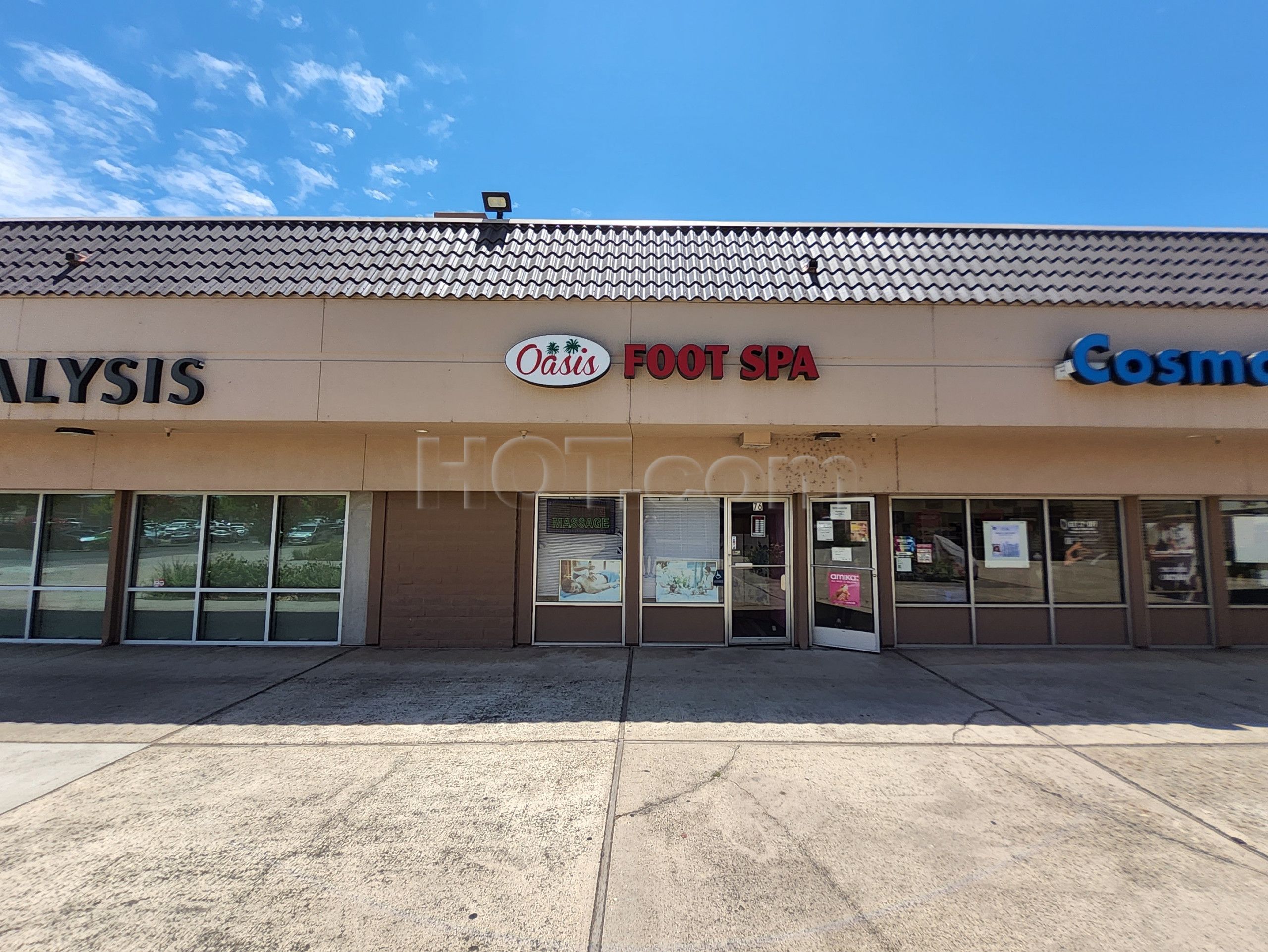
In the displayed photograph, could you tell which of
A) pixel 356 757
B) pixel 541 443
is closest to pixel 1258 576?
pixel 541 443

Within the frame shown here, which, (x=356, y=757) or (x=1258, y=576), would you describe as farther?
(x=1258, y=576)

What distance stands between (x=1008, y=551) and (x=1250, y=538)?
13.2ft

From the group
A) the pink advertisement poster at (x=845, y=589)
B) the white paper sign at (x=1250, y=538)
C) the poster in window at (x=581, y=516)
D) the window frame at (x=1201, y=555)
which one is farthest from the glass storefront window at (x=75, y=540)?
the white paper sign at (x=1250, y=538)

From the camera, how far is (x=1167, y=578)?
931 centimetres

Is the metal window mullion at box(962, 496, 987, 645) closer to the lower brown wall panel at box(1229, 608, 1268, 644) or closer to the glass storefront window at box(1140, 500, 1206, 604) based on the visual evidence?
the glass storefront window at box(1140, 500, 1206, 604)

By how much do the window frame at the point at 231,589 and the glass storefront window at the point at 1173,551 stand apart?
13.0 metres

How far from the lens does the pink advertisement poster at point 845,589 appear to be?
8.78 meters

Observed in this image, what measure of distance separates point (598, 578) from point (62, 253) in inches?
376

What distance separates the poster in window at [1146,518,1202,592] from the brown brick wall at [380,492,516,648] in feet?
34.1

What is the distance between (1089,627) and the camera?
916cm

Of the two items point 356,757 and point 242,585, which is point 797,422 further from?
point 242,585

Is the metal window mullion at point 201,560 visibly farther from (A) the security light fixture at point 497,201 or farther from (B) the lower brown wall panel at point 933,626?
(B) the lower brown wall panel at point 933,626

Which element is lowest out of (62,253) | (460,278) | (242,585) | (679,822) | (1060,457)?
(679,822)

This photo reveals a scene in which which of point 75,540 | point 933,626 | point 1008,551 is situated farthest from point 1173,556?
point 75,540
